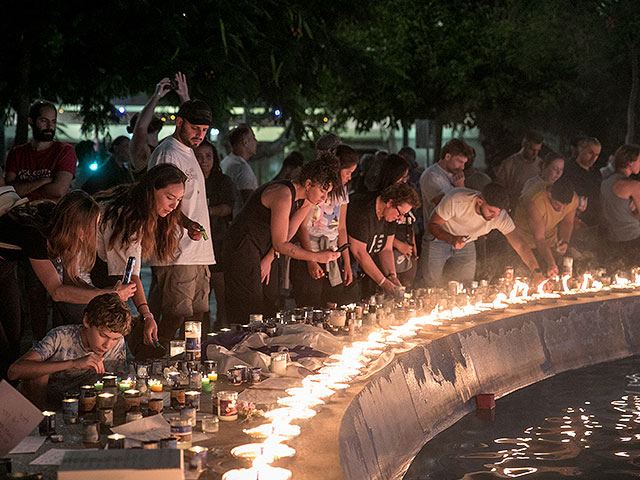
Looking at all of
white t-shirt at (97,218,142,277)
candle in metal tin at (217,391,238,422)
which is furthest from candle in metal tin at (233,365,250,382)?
white t-shirt at (97,218,142,277)

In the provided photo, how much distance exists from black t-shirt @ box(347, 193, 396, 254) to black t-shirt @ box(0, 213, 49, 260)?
3720 mm

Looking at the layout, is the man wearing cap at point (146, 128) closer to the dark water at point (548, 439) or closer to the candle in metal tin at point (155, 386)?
the dark water at point (548, 439)

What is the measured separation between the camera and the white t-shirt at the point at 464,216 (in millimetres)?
9828

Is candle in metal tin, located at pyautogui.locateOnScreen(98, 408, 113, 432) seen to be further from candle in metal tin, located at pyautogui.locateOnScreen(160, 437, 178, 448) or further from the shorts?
the shorts

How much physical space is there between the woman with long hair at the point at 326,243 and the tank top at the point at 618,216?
392 cm

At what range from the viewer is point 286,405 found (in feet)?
17.6

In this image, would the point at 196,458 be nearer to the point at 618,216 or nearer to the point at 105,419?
the point at 105,419

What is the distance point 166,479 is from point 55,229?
2.74 m

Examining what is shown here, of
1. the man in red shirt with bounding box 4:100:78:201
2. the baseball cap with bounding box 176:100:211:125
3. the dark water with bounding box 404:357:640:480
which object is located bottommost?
the dark water with bounding box 404:357:640:480

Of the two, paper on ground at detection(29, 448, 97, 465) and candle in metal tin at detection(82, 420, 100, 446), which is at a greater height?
candle in metal tin at detection(82, 420, 100, 446)

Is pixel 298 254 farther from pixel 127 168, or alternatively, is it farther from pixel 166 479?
pixel 166 479

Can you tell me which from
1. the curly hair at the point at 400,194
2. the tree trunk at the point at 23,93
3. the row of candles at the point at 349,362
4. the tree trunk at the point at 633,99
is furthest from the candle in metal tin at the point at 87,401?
the tree trunk at the point at 633,99

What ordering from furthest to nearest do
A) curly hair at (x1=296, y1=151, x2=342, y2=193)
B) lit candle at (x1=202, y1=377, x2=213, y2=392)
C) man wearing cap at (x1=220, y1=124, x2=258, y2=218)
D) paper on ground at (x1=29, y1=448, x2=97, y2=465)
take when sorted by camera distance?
man wearing cap at (x1=220, y1=124, x2=258, y2=218) → curly hair at (x1=296, y1=151, x2=342, y2=193) → lit candle at (x1=202, y1=377, x2=213, y2=392) → paper on ground at (x1=29, y1=448, x2=97, y2=465)

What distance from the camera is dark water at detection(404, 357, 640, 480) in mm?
6266
